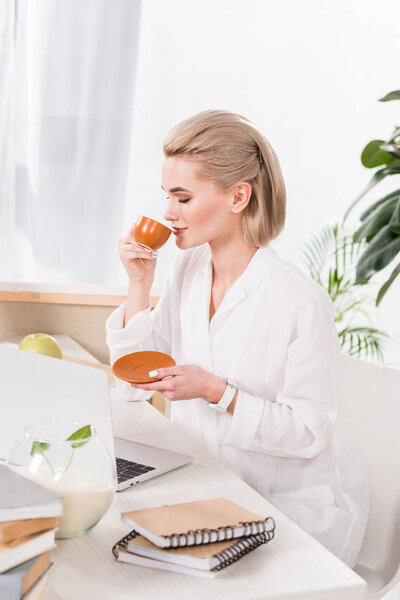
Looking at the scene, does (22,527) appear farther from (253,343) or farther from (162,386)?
(253,343)

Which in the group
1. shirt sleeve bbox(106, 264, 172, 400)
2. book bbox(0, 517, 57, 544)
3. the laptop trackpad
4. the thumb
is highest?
book bbox(0, 517, 57, 544)

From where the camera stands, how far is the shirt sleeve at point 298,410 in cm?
142

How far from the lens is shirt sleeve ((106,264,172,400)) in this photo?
5.61 feet

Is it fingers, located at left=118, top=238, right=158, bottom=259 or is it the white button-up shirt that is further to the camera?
fingers, located at left=118, top=238, right=158, bottom=259

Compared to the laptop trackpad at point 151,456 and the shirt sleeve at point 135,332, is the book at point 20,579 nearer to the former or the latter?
the laptop trackpad at point 151,456

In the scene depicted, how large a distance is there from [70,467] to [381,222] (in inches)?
58.5

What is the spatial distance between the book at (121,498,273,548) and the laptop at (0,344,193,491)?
164mm

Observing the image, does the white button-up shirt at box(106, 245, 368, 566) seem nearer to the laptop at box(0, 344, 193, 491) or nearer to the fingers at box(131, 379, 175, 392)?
the fingers at box(131, 379, 175, 392)

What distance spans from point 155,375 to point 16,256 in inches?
60.2

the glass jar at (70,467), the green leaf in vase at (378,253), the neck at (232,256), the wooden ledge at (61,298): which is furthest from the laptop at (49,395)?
the wooden ledge at (61,298)

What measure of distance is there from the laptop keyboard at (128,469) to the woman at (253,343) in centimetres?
15

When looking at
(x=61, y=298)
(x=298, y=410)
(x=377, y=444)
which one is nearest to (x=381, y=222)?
(x=377, y=444)

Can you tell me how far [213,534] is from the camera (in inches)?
36.1

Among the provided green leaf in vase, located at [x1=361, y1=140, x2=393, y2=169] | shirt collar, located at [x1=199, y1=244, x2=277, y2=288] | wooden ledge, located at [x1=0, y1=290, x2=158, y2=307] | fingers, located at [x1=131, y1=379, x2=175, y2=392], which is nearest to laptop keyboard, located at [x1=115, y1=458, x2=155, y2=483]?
fingers, located at [x1=131, y1=379, x2=175, y2=392]
